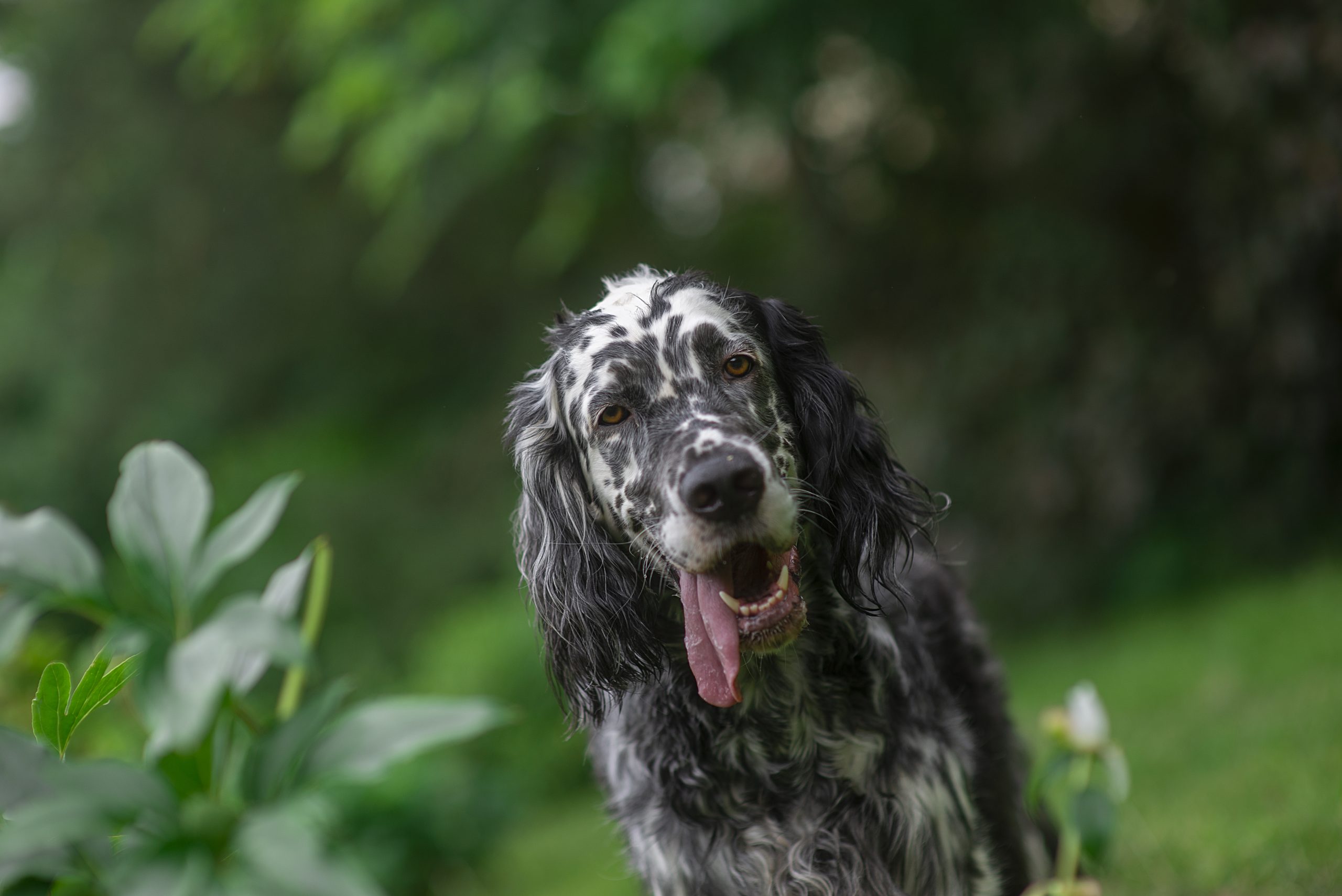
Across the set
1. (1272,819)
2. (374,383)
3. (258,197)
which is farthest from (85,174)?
(1272,819)

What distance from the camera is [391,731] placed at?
87cm

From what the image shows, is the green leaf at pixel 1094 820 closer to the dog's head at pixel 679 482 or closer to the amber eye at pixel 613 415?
the dog's head at pixel 679 482

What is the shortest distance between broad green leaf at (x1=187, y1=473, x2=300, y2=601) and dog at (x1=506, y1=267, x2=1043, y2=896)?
1.08m

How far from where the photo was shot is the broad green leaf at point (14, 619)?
0.82m

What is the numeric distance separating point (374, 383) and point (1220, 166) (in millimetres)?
9002

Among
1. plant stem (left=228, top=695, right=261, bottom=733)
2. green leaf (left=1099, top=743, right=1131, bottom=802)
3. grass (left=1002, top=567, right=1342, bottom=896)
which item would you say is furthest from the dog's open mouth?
grass (left=1002, top=567, right=1342, bottom=896)

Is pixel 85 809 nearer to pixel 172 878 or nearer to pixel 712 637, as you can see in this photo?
pixel 172 878

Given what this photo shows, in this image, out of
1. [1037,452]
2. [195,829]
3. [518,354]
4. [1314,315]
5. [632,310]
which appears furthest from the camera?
[518,354]

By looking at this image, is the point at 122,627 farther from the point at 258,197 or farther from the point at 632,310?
the point at 258,197

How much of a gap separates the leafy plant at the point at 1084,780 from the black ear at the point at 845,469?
0.77 meters

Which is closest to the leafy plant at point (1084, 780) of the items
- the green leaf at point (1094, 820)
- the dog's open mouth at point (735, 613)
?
the green leaf at point (1094, 820)

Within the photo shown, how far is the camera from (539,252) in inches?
400

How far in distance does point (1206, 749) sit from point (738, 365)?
3.10 metres

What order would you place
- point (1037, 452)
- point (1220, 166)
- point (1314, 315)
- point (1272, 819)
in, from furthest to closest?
point (1037, 452) < point (1220, 166) < point (1314, 315) < point (1272, 819)
